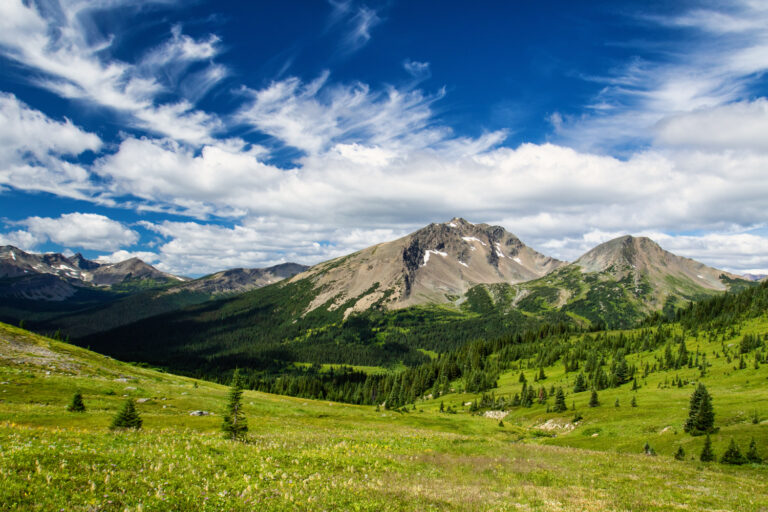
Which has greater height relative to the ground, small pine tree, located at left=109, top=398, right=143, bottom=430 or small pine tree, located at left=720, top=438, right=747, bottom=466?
small pine tree, located at left=109, top=398, right=143, bottom=430

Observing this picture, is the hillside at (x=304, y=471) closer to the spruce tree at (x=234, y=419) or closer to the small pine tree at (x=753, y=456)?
the spruce tree at (x=234, y=419)

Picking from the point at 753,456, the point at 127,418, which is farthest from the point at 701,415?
the point at 127,418

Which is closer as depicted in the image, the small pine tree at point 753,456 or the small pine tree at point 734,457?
the small pine tree at point 734,457

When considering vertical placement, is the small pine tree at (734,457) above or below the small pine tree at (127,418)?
below

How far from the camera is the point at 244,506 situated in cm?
1100

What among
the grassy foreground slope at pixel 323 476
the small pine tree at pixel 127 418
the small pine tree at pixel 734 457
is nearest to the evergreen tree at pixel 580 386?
the small pine tree at pixel 734 457

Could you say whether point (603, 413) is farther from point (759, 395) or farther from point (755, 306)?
point (755, 306)

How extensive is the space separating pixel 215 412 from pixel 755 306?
27055cm

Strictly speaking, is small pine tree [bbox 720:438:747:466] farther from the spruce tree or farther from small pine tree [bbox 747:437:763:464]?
the spruce tree

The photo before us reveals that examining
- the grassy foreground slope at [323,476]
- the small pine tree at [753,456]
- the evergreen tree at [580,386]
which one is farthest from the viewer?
the evergreen tree at [580,386]

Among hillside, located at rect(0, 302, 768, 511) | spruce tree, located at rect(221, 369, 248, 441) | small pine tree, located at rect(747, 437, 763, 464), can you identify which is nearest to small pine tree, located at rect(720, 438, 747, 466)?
small pine tree, located at rect(747, 437, 763, 464)

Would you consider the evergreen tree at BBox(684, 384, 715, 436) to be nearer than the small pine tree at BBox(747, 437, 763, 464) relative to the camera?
No

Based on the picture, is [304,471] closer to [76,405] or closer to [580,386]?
[76,405]

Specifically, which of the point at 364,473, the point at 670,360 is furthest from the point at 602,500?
the point at 670,360
